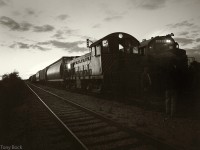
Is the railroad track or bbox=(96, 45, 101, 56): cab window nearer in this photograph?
the railroad track

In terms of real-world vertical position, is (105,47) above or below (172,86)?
above

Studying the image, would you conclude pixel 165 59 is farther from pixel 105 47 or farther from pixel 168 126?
pixel 105 47

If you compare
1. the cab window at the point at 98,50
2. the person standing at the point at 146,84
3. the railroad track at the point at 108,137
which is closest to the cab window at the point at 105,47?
the cab window at the point at 98,50

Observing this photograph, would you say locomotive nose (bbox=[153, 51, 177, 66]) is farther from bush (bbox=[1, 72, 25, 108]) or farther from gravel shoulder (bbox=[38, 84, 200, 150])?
bush (bbox=[1, 72, 25, 108])

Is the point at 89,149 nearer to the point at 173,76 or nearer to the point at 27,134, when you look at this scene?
the point at 27,134

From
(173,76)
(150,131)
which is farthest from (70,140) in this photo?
(173,76)

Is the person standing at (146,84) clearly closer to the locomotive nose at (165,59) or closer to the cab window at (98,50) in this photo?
the locomotive nose at (165,59)

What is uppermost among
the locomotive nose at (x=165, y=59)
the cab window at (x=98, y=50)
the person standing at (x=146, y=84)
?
the cab window at (x=98, y=50)

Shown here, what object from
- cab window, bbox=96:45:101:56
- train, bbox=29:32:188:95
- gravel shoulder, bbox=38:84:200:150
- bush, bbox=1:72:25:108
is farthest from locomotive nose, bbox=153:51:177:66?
bush, bbox=1:72:25:108

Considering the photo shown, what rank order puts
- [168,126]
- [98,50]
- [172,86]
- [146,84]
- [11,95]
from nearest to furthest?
1. [168,126]
2. [172,86]
3. [146,84]
4. [98,50]
5. [11,95]

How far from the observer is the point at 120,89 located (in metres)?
13.5

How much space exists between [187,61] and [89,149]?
8745 mm

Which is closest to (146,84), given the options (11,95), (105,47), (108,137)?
(105,47)

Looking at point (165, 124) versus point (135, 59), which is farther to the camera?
point (135, 59)
